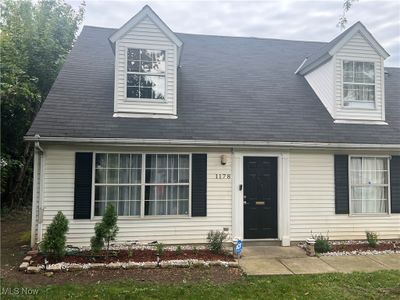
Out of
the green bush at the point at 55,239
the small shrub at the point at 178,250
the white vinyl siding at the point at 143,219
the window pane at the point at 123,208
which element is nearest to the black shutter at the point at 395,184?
the white vinyl siding at the point at 143,219

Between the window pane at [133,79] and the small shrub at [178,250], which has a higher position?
the window pane at [133,79]

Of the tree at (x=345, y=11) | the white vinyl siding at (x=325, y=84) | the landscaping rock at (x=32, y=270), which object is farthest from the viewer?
the white vinyl siding at (x=325, y=84)

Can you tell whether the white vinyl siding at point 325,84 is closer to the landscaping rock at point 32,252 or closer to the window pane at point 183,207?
the window pane at point 183,207

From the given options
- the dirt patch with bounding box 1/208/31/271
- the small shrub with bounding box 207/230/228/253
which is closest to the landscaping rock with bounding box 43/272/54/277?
the dirt patch with bounding box 1/208/31/271

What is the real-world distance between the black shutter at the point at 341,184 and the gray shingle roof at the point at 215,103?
1.85 ft

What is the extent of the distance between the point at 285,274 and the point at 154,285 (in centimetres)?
247

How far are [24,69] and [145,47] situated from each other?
6.23 m

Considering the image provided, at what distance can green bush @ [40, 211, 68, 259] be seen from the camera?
642 centimetres

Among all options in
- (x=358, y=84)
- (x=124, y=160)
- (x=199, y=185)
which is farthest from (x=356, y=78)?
(x=124, y=160)

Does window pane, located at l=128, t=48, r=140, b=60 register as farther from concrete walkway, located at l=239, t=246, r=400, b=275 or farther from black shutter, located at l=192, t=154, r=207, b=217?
concrete walkway, located at l=239, t=246, r=400, b=275

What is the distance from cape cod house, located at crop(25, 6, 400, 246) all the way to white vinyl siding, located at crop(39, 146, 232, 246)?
2 cm

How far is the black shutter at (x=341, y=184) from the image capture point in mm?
8625

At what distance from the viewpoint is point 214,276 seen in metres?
5.98

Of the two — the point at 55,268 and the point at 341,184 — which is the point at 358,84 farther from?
the point at 55,268
